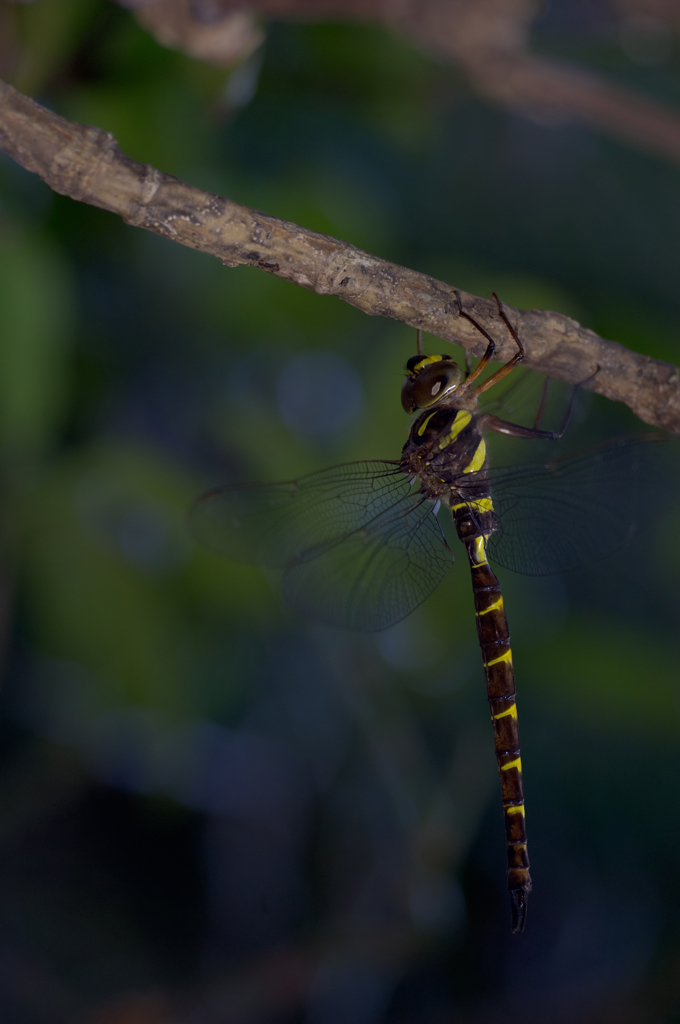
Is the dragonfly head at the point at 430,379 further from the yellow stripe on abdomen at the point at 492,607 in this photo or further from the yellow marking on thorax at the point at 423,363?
the yellow stripe on abdomen at the point at 492,607

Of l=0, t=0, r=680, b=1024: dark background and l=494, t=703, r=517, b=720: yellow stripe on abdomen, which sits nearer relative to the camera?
l=494, t=703, r=517, b=720: yellow stripe on abdomen

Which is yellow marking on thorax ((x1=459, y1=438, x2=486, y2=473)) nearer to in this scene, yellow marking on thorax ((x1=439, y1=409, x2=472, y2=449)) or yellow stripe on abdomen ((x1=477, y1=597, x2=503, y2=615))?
yellow marking on thorax ((x1=439, y1=409, x2=472, y2=449))

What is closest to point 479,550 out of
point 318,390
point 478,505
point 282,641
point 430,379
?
point 478,505

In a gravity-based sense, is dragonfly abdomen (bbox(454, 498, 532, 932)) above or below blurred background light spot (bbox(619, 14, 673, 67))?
below

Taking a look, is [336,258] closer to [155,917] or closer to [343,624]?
[343,624]

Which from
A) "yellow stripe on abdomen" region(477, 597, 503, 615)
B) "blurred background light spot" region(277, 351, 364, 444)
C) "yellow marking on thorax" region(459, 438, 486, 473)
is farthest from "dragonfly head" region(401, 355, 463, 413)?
"blurred background light spot" region(277, 351, 364, 444)

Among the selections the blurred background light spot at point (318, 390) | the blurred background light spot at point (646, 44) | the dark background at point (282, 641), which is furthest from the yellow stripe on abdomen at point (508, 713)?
the blurred background light spot at point (646, 44)

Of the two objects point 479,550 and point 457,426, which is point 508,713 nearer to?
point 479,550

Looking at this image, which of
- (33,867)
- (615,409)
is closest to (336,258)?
(615,409)
